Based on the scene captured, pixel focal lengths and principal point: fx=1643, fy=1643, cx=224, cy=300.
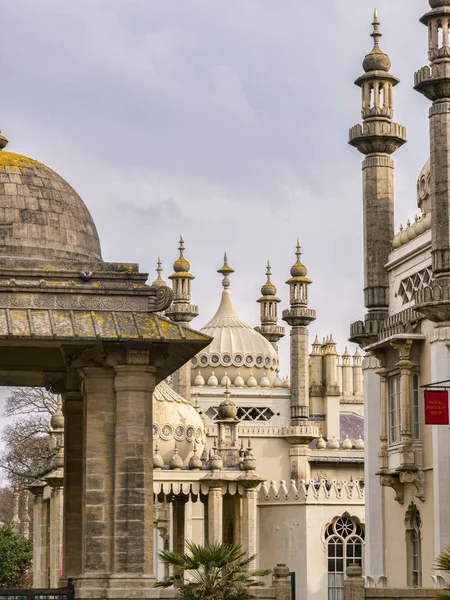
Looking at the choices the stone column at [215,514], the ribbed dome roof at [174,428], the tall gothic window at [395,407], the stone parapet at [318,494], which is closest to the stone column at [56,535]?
the ribbed dome roof at [174,428]

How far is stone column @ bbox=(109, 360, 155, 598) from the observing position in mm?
25531

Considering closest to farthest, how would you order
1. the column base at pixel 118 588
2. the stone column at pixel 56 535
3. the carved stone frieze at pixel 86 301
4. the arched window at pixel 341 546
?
the column base at pixel 118 588
the carved stone frieze at pixel 86 301
the stone column at pixel 56 535
the arched window at pixel 341 546

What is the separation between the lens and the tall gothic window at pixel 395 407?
43062 millimetres

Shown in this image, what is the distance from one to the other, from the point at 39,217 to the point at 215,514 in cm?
2762

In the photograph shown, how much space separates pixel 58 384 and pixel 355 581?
6661mm

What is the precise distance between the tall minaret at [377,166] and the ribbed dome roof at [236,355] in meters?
32.9

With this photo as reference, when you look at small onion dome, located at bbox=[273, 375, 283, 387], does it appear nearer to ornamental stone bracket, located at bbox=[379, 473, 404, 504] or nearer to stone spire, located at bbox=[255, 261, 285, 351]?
stone spire, located at bbox=[255, 261, 285, 351]

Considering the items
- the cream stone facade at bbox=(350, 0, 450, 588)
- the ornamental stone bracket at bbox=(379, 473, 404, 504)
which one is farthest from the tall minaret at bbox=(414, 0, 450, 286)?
the ornamental stone bracket at bbox=(379, 473, 404, 504)

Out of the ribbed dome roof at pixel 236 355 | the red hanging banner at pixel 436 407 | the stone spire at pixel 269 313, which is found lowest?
the red hanging banner at pixel 436 407

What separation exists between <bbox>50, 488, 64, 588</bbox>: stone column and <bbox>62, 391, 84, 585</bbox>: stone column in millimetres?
24649

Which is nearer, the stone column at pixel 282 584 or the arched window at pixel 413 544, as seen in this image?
the stone column at pixel 282 584

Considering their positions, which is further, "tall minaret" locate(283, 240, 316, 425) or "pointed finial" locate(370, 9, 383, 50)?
"tall minaret" locate(283, 240, 316, 425)

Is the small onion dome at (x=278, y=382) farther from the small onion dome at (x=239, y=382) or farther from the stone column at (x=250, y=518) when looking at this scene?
the stone column at (x=250, y=518)

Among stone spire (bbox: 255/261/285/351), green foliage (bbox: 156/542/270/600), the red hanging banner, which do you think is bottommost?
green foliage (bbox: 156/542/270/600)
